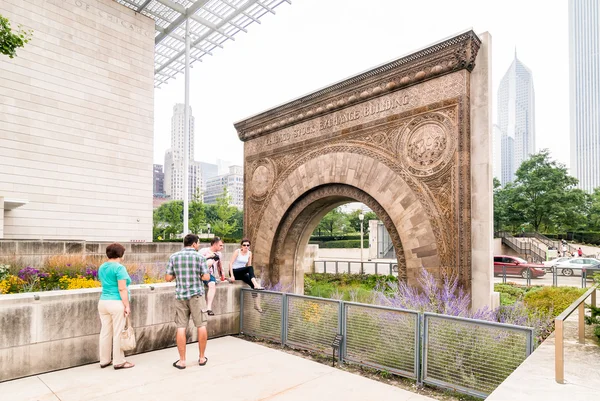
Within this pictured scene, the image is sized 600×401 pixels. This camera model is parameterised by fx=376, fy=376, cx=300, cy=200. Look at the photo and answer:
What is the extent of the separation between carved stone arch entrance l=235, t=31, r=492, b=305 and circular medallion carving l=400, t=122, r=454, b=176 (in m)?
0.02

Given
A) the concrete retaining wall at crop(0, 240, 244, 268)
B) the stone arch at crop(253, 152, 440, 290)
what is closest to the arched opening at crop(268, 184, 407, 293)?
the stone arch at crop(253, 152, 440, 290)

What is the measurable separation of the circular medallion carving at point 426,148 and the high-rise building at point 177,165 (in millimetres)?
135524

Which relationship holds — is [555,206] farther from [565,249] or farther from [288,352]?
[288,352]

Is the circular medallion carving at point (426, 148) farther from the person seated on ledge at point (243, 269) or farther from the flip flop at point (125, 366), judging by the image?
the flip flop at point (125, 366)

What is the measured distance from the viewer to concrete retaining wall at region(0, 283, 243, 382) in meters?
4.78

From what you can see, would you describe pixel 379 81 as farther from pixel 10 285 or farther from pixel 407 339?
pixel 10 285

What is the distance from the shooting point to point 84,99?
733 inches

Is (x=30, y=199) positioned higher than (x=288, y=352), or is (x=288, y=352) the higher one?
(x=30, y=199)

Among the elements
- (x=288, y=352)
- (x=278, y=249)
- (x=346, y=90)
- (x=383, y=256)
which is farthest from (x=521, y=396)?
(x=383, y=256)

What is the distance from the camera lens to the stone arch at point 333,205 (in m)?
8.18

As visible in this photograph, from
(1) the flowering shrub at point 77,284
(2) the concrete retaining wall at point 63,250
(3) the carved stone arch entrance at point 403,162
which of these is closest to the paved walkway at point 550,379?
(3) the carved stone arch entrance at point 403,162

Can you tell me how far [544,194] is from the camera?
38.2 metres

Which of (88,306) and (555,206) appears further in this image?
(555,206)

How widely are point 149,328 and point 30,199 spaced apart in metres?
14.4
